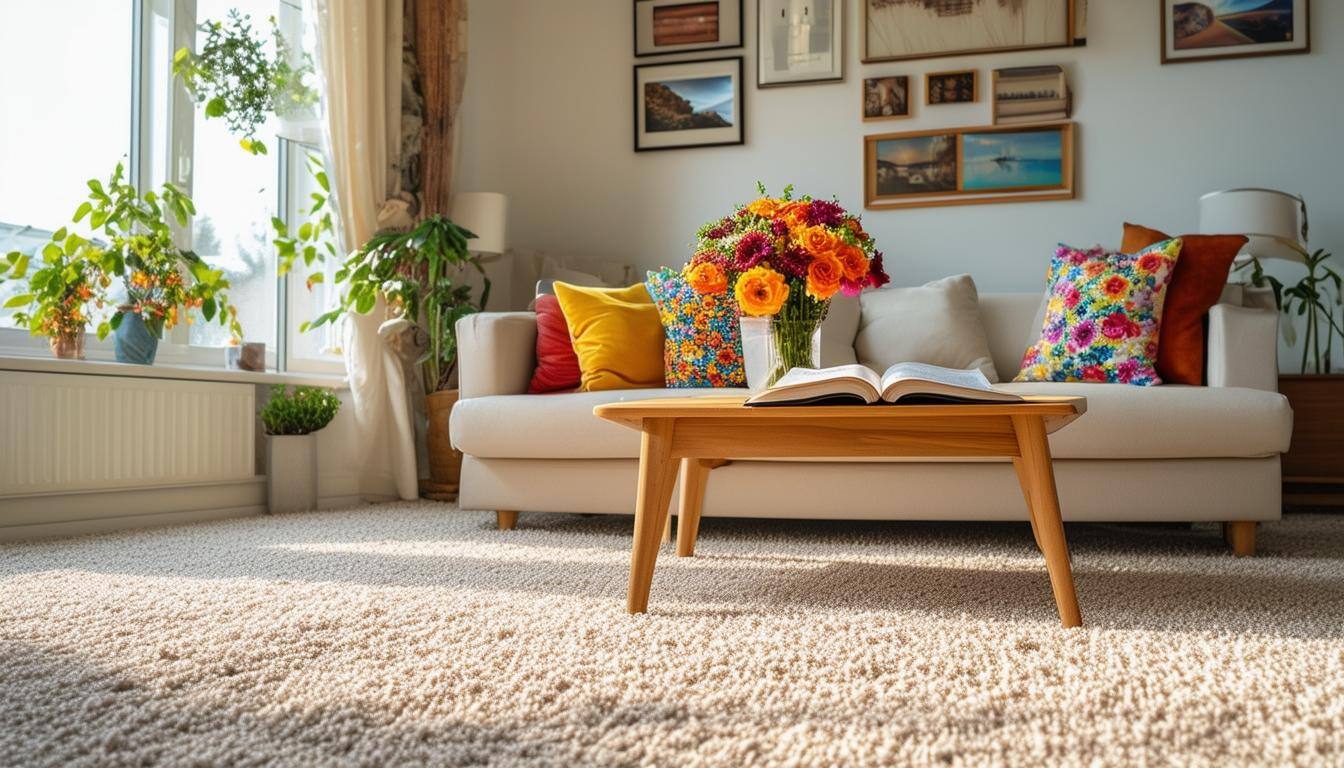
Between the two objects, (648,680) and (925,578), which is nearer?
(648,680)

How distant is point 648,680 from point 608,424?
150cm

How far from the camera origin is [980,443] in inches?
63.4

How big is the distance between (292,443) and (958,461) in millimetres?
2194

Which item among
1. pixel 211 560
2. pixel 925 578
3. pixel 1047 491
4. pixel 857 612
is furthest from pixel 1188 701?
pixel 211 560

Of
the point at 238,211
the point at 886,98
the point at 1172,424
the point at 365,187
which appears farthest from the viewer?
the point at 886,98

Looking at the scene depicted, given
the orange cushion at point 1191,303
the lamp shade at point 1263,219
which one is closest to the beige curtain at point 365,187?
the orange cushion at point 1191,303

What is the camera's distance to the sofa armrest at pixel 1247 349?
258 centimetres

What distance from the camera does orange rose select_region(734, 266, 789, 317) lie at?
6.01ft

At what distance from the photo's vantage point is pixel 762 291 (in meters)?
1.84

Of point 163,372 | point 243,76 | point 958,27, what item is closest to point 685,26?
point 958,27

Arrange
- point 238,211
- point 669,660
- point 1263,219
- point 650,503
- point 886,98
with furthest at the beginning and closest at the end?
point 886,98
point 238,211
point 1263,219
point 650,503
point 669,660

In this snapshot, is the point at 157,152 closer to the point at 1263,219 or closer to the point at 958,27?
the point at 958,27

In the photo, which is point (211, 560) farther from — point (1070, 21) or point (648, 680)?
point (1070, 21)

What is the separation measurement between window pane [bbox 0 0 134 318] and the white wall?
1449mm
